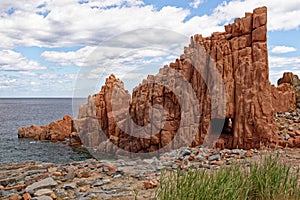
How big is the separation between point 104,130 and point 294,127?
67.2ft

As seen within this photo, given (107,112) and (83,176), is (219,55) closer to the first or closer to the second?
(83,176)

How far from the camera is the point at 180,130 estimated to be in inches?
902

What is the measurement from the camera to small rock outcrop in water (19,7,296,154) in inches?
779

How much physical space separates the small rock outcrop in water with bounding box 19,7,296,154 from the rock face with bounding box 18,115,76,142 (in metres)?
19.1

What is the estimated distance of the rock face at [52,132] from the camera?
4546 cm

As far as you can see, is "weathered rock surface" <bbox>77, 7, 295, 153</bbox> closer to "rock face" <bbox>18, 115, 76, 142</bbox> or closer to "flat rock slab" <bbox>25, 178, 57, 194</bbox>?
"flat rock slab" <bbox>25, 178, 57, 194</bbox>

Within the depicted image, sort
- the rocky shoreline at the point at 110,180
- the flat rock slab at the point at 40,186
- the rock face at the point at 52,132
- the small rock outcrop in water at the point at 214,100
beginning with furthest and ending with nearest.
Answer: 1. the rock face at the point at 52,132
2. the small rock outcrop in water at the point at 214,100
3. the flat rock slab at the point at 40,186
4. the rocky shoreline at the point at 110,180

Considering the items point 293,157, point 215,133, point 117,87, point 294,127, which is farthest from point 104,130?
point 293,157

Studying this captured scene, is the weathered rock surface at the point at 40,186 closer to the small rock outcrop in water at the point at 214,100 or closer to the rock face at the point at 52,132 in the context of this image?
the small rock outcrop in water at the point at 214,100

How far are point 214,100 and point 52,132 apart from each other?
1223 inches

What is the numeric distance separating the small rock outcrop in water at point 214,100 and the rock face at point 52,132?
1907 centimetres

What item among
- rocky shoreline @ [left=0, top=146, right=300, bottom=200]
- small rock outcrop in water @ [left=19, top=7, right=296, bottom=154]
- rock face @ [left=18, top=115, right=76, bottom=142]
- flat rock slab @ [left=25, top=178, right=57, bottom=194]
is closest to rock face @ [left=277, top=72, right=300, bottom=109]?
small rock outcrop in water @ [left=19, top=7, right=296, bottom=154]

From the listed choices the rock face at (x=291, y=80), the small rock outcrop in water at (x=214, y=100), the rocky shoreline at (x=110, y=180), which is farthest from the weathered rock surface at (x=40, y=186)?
the rock face at (x=291, y=80)

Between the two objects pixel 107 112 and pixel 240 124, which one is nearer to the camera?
pixel 240 124
